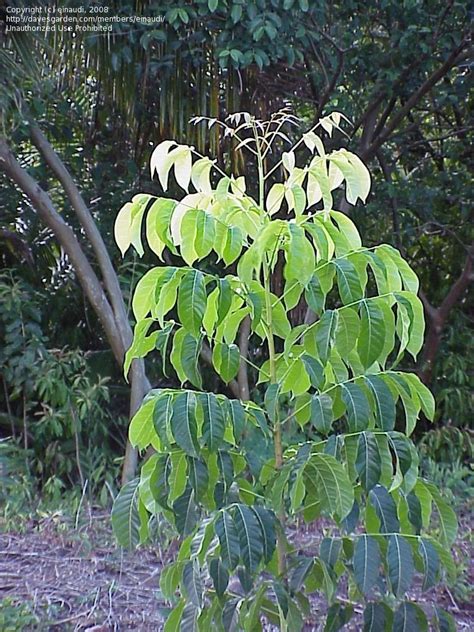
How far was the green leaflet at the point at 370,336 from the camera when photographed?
1.59 m

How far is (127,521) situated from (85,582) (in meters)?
1.55

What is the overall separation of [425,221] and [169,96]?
7.64ft

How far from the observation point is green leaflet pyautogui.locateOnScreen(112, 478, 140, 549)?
5.68 feet

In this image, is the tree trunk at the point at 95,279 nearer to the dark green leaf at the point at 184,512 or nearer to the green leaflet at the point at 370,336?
the dark green leaf at the point at 184,512

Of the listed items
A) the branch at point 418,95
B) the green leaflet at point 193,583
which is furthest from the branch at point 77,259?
the green leaflet at point 193,583

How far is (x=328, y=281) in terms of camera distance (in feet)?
5.64

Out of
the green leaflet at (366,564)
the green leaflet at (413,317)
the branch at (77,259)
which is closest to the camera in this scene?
the green leaflet at (366,564)

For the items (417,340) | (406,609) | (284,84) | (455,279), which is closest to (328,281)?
(417,340)

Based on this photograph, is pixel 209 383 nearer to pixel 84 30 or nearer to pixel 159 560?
pixel 159 560

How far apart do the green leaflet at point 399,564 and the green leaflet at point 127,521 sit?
1.81ft

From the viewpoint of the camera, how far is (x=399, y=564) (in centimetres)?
158

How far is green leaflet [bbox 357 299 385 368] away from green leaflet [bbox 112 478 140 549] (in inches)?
23.8

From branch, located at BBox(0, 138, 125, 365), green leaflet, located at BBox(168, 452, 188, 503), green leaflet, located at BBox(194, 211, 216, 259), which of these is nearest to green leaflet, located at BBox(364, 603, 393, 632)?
green leaflet, located at BBox(168, 452, 188, 503)

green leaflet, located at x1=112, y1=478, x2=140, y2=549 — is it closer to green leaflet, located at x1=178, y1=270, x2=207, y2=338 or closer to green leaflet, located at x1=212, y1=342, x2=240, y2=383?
green leaflet, located at x1=212, y1=342, x2=240, y2=383
